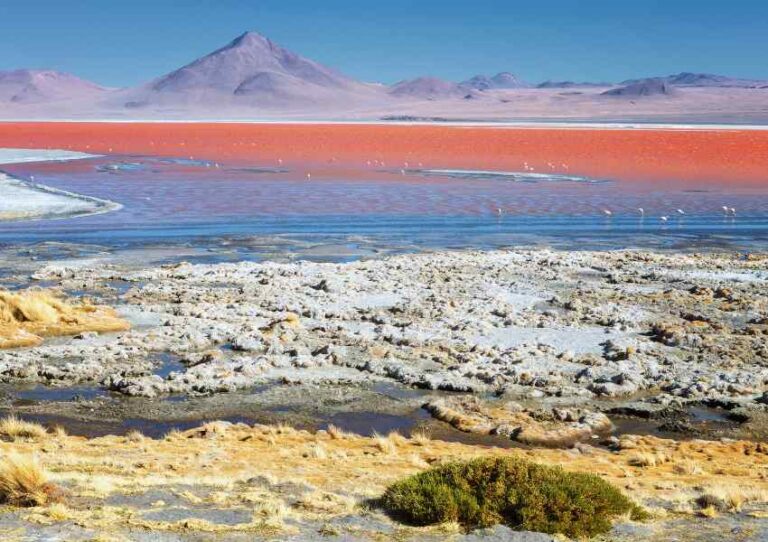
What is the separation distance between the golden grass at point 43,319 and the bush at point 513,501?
7.22 metres

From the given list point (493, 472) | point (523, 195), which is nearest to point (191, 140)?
point (523, 195)

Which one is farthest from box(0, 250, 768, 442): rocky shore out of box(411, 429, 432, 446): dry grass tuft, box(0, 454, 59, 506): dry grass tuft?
box(0, 454, 59, 506): dry grass tuft

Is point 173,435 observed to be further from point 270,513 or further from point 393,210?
point 393,210

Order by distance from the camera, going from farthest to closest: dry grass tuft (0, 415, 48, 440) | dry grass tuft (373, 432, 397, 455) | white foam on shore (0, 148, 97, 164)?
white foam on shore (0, 148, 97, 164) < dry grass tuft (0, 415, 48, 440) < dry grass tuft (373, 432, 397, 455)

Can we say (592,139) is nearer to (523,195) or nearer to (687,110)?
(523,195)

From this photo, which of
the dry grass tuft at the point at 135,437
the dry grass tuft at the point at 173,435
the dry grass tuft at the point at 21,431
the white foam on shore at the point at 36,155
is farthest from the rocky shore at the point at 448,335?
the white foam on shore at the point at 36,155

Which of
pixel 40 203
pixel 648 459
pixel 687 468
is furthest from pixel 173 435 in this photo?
pixel 40 203

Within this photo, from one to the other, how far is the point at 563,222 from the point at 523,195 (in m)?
6.48

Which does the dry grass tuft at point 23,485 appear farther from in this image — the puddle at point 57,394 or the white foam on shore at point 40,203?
the white foam on shore at point 40,203

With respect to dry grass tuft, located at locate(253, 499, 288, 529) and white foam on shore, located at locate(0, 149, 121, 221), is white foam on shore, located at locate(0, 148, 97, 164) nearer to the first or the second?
white foam on shore, located at locate(0, 149, 121, 221)

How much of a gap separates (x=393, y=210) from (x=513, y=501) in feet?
72.9

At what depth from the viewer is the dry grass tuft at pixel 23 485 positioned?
6.77 m

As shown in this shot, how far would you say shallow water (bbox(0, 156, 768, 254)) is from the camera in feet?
75.5

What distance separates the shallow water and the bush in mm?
13535
